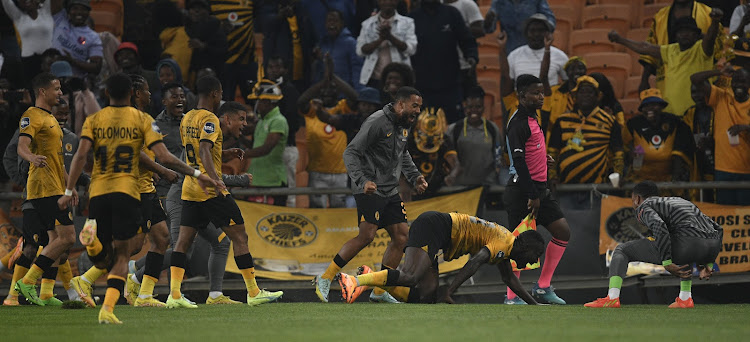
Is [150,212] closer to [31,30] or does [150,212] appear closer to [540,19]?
[31,30]

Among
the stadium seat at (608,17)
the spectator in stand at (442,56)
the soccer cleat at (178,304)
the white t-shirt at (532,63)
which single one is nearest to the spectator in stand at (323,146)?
the spectator in stand at (442,56)

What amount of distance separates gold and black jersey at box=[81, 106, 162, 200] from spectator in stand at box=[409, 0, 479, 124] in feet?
22.8

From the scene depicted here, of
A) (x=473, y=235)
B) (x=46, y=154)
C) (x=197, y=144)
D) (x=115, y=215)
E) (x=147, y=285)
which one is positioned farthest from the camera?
(x=473, y=235)

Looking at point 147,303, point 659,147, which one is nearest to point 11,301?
point 147,303

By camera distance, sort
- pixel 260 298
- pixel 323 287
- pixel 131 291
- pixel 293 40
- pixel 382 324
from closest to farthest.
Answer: pixel 382 324
pixel 260 298
pixel 323 287
pixel 131 291
pixel 293 40

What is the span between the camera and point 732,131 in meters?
12.9

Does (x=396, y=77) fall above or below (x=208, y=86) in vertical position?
above

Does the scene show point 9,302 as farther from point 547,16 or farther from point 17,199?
point 547,16

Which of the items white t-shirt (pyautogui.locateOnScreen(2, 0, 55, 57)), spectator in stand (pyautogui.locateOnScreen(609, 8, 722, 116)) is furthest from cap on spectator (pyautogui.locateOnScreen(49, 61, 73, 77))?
spectator in stand (pyautogui.locateOnScreen(609, 8, 722, 116))

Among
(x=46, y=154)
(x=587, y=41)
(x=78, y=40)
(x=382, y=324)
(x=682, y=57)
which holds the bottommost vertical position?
(x=382, y=324)

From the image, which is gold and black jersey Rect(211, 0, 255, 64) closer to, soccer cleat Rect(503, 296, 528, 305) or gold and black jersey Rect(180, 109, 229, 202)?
gold and black jersey Rect(180, 109, 229, 202)

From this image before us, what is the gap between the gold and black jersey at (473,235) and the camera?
10.9 metres

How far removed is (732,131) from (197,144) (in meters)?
6.61

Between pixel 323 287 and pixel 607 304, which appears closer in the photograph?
pixel 607 304
